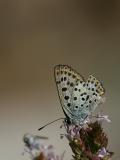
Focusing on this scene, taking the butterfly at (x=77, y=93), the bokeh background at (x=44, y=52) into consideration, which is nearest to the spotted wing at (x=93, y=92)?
the butterfly at (x=77, y=93)

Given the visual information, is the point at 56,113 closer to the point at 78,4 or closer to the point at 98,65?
the point at 98,65

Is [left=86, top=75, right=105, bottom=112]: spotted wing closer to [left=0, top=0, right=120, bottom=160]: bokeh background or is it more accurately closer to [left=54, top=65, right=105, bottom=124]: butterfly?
[left=54, top=65, right=105, bottom=124]: butterfly

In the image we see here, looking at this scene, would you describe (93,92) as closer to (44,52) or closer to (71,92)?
(71,92)

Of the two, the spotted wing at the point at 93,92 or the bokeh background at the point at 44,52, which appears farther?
the bokeh background at the point at 44,52

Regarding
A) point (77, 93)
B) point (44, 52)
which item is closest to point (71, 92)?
point (77, 93)

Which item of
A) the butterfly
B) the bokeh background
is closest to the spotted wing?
the butterfly

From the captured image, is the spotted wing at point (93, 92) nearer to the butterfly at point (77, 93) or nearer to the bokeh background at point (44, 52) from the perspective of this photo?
the butterfly at point (77, 93)
